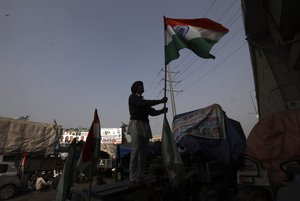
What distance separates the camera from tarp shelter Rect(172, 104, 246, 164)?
341cm

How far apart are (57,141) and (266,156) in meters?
18.5

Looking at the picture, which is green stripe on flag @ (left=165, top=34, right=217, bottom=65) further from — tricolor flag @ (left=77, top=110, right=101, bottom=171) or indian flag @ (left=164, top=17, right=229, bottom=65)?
tricolor flag @ (left=77, top=110, right=101, bottom=171)

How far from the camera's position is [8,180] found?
1145cm

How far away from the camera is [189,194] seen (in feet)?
11.6

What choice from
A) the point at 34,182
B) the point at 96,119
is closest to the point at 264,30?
the point at 96,119

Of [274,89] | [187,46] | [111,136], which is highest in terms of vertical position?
[111,136]

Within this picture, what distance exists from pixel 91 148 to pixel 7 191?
11819mm

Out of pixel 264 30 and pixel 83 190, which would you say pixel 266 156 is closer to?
pixel 83 190

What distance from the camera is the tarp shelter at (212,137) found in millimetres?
3408

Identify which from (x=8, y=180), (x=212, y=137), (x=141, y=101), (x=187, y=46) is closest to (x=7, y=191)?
(x=8, y=180)

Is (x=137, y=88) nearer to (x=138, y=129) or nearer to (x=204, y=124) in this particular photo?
(x=138, y=129)

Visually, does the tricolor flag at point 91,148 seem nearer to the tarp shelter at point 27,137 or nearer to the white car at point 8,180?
the white car at point 8,180

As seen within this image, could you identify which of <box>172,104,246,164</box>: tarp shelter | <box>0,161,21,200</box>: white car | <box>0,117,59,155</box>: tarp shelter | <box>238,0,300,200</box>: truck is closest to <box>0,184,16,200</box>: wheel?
<box>0,161,21,200</box>: white car

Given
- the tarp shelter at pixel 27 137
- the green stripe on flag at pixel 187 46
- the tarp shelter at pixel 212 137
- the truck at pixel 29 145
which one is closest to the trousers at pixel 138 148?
the tarp shelter at pixel 212 137
